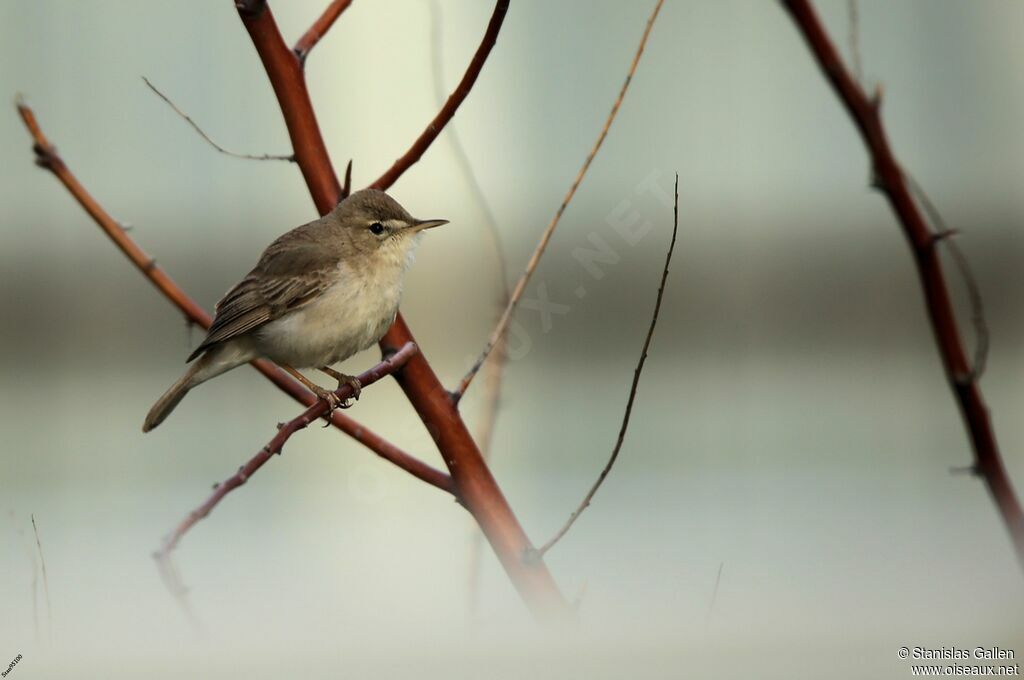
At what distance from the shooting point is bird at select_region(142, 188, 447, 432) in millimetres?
1288

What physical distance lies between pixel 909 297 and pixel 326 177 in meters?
2.29

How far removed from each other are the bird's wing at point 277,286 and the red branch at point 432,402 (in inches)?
12.9

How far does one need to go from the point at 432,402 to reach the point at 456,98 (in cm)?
27

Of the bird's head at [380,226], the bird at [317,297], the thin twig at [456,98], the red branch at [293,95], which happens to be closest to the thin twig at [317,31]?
the red branch at [293,95]

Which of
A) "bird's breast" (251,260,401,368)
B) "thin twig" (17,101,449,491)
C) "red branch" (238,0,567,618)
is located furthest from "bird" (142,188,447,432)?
"red branch" (238,0,567,618)

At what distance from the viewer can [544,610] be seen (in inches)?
36.5

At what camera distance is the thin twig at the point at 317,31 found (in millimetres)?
987

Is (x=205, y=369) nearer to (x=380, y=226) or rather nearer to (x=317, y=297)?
(x=317, y=297)

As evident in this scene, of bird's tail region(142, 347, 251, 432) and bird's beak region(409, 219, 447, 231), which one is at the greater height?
bird's beak region(409, 219, 447, 231)

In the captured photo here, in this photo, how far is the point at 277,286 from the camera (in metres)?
1.39

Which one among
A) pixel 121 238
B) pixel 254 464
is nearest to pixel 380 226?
pixel 121 238

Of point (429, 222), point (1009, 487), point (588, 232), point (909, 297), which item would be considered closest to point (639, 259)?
point (588, 232)

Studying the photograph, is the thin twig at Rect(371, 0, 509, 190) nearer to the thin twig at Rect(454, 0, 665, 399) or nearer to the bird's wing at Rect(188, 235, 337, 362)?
the thin twig at Rect(454, 0, 665, 399)

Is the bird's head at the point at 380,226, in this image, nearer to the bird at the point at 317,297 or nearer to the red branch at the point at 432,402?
the bird at the point at 317,297
